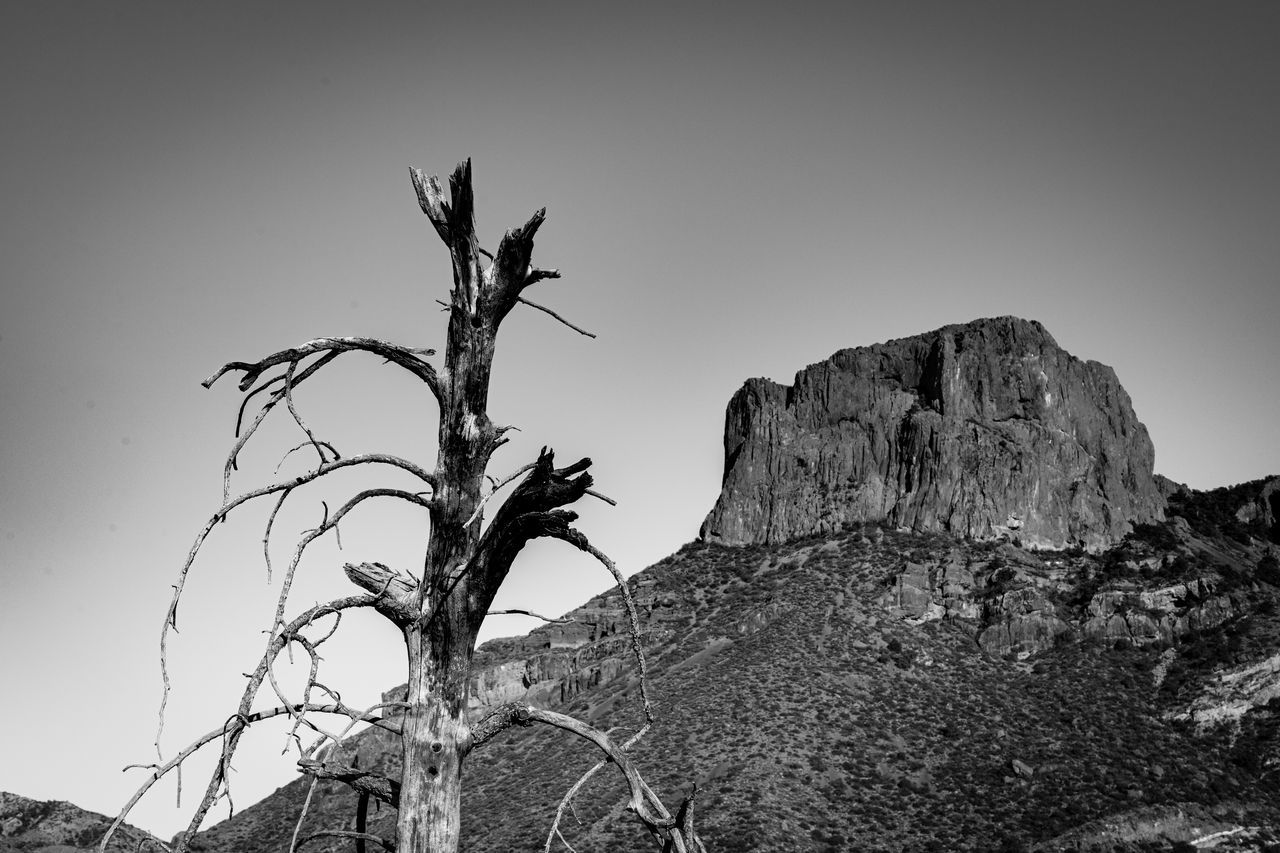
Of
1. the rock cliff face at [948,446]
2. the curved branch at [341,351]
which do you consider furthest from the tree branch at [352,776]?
the rock cliff face at [948,446]

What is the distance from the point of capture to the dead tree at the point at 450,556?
4863mm

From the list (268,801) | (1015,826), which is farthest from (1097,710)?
(268,801)

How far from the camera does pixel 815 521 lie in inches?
3937

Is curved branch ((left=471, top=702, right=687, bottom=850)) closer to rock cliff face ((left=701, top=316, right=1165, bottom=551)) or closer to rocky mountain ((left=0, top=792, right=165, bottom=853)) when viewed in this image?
rocky mountain ((left=0, top=792, right=165, bottom=853))

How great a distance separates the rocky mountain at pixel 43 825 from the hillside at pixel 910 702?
640cm

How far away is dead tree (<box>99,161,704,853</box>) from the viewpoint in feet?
16.0

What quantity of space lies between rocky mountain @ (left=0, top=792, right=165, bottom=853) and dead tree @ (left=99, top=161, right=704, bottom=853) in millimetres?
57535

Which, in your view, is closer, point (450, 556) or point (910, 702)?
point (450, 556)

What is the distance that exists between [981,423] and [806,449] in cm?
1727

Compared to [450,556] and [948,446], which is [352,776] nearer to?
[450,556]

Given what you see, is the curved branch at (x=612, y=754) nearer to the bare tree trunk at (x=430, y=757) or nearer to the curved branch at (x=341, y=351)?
the bare tree trunk at (x=430, y=757)

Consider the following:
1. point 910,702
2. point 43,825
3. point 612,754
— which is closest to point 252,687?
point 612,754

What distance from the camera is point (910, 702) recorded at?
64.3 metres

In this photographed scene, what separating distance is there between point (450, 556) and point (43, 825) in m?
65.2
